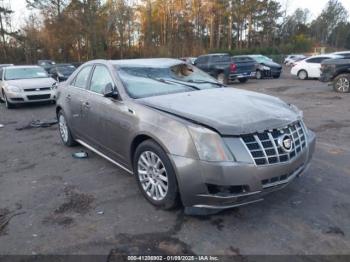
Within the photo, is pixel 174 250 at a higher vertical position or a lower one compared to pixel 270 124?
lower

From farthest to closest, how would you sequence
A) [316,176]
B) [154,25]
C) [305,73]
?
[154,25]
[305,73]
[316,176]

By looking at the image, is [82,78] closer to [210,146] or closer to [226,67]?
[210,146]

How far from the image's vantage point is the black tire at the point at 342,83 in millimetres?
12773

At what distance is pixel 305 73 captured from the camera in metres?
20.2

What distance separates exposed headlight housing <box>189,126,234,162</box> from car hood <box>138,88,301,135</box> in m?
0.09

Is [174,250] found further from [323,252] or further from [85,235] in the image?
[323,252]

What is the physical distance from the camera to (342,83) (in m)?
13.0

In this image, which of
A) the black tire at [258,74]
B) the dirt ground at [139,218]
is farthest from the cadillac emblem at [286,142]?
the black tire at [258,74]

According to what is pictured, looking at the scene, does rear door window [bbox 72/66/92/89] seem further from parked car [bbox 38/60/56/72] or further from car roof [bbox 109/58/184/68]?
parked car [bbox 38/60/56/72]

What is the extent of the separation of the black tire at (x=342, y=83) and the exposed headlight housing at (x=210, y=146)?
1171 cm

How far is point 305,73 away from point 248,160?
19.1m

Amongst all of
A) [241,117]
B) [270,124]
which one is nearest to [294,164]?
[270,124]

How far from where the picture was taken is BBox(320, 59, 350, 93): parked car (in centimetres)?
1276

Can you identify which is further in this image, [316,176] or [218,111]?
[316,176]
